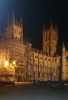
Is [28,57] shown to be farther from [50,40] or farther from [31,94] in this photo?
[31,94]

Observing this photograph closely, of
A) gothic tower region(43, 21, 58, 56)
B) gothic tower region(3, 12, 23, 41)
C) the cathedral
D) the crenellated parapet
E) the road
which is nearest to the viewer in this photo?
the road

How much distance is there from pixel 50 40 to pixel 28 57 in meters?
33.8

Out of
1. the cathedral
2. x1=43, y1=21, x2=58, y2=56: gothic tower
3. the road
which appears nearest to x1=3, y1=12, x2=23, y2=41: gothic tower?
the cathedral

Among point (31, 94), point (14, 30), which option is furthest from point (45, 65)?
point (31, 94)

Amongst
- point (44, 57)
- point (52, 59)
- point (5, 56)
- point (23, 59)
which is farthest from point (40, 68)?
point (5, 56)

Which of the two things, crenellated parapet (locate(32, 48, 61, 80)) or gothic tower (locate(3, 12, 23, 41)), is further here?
crenellated parapet (locate(32, 48, 61, 80))

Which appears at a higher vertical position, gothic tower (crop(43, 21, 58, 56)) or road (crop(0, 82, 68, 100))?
Result: gothic tower (crop(43, 21, 58, 56))

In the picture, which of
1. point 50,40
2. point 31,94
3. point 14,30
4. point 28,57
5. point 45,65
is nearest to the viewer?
point 31,94

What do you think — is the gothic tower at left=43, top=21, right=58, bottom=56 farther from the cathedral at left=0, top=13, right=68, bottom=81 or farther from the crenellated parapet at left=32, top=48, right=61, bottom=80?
the crenellated parapet at left=32, top=48, right=61, bottom=80

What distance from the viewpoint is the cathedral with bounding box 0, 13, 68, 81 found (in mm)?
60750

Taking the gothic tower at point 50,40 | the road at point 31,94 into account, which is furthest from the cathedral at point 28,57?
the road at point 31,94

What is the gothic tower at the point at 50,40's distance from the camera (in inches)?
3927

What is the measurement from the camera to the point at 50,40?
3967 inches

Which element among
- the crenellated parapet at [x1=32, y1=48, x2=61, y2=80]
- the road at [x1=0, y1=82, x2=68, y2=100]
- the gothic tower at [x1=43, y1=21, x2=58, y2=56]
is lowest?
the road at [x1=0, y1=82, x2=68, y2=100]
